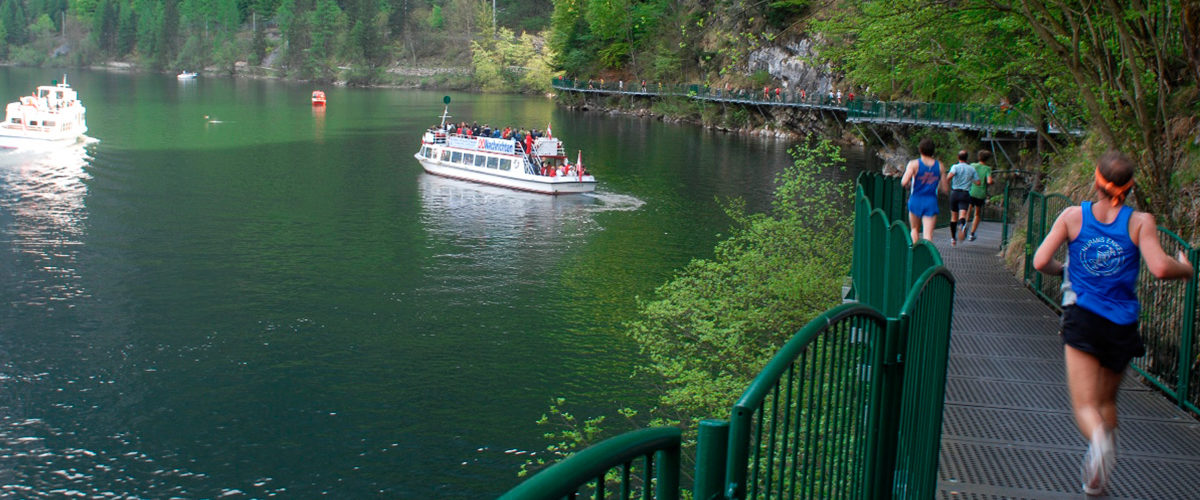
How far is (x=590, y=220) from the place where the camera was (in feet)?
125

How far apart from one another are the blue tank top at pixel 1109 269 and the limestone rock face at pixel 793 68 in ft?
214

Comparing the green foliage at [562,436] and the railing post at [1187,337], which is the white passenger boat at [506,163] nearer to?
the green foliage at [562,436]

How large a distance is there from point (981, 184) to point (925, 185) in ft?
16.9

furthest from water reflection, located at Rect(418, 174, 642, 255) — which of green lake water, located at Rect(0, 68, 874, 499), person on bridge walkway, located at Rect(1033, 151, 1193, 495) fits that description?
person on bridge walkway, located at Rect(1033, 151, 1193, 495)

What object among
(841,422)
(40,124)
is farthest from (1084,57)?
(40,124)

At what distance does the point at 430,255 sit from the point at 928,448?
85.9ft

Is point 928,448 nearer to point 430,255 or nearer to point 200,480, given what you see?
point 200,480

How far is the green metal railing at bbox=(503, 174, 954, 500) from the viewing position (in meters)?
2.62

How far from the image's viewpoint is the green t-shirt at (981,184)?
18.1 metres

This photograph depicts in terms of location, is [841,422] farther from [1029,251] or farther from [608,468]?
[1029,251]

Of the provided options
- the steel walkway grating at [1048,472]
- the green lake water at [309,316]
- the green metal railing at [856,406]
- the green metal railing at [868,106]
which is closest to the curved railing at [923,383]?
the green metal railing at [856,406]

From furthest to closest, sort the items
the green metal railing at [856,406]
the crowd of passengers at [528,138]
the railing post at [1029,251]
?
the crowd of passengers at [528,138]
the railing post at [1029,251]
the green metal railing at [856,406]

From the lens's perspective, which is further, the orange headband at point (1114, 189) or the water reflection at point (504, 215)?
the water reflection at point (504, 215)

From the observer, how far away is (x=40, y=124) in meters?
57.5
